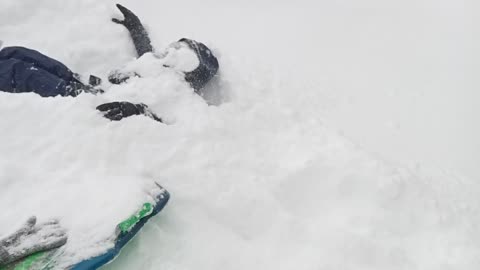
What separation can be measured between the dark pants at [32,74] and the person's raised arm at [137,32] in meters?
0.46

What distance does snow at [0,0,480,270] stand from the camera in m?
1.69

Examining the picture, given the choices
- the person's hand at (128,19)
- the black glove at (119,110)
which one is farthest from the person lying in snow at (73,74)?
the person's hand at (128,19)

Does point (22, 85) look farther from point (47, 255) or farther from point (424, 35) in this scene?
point (424, 35)

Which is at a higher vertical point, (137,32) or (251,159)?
(137,32)

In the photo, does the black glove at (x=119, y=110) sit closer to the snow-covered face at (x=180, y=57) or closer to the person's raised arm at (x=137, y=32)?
the snow-covered face at (x=180, y=57)

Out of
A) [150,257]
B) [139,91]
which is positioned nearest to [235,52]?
[139,91]

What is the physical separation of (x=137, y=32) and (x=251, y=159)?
4.28 ft

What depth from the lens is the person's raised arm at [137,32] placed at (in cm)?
275

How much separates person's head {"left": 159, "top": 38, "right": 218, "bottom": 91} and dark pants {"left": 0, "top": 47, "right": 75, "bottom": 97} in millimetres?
540

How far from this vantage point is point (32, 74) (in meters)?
2.33

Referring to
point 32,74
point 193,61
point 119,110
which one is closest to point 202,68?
point 193,61

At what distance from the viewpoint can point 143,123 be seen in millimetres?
2031

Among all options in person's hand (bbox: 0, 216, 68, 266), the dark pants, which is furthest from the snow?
the dark pants

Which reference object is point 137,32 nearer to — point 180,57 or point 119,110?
point 180,57
